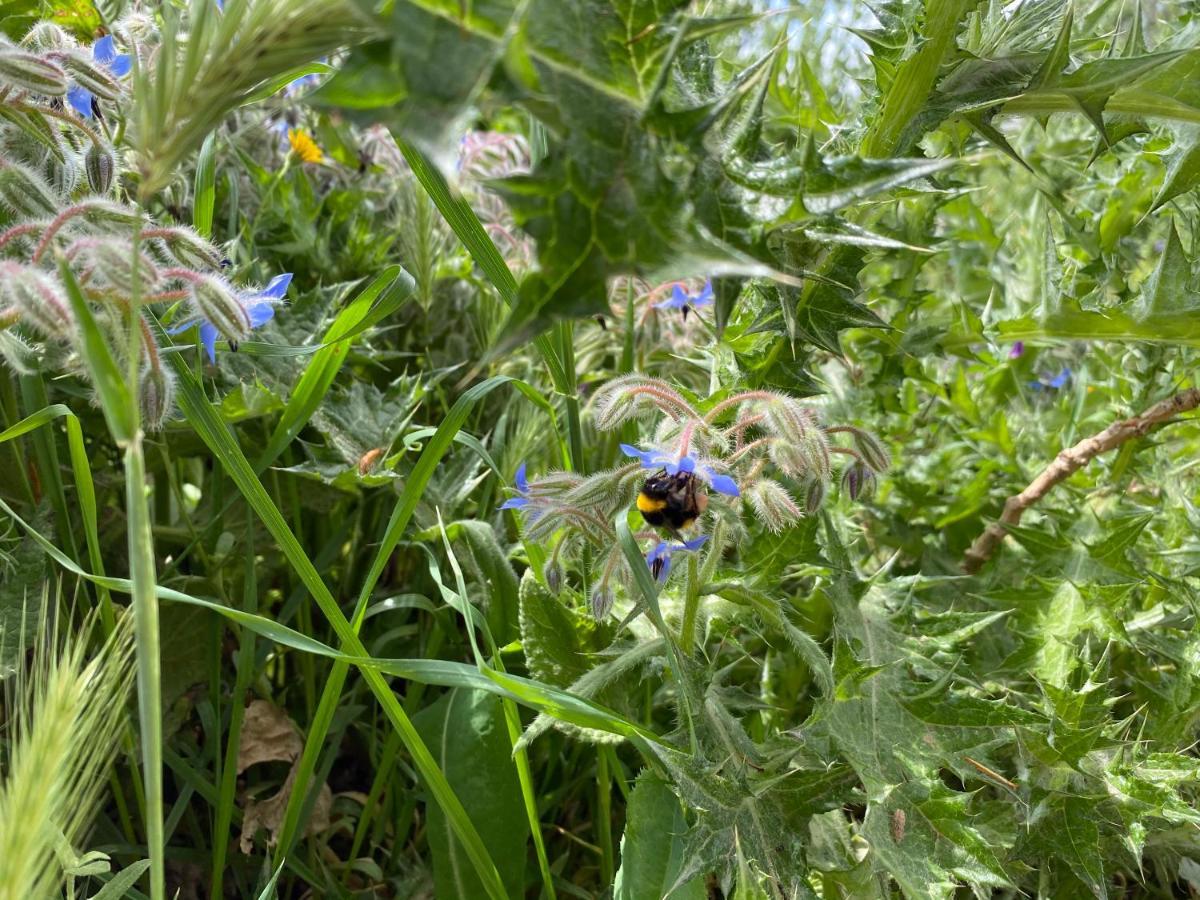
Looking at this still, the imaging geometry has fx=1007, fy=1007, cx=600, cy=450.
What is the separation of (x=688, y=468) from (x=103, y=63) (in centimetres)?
100

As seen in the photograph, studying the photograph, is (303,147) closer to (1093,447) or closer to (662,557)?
(662,557)

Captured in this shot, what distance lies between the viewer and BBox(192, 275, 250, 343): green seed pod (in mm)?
984

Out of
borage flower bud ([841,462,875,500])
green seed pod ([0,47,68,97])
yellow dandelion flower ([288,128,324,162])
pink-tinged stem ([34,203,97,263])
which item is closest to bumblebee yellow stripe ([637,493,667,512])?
borage flower bud ([841,462,875,500])

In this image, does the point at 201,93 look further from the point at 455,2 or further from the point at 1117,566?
the point at 1117,566

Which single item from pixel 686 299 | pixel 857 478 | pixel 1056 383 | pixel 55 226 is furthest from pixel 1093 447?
pixel 55 226

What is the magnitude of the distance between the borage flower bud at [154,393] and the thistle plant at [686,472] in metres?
0.45

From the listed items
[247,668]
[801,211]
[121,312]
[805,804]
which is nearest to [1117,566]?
[805,804]

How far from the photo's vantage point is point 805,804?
123cm

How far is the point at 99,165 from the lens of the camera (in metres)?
1.24

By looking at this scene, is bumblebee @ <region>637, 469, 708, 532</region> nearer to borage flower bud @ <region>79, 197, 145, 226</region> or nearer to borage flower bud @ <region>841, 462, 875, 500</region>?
borage flower bud @ <region>841, 462, 875, 500</region>

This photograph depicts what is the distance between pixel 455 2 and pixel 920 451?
1660 millimetres

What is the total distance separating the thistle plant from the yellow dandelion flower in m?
1.09

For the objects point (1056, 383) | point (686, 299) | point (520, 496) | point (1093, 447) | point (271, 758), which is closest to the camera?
point (520, 496)

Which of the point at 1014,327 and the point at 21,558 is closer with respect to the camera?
the point at 21,558
